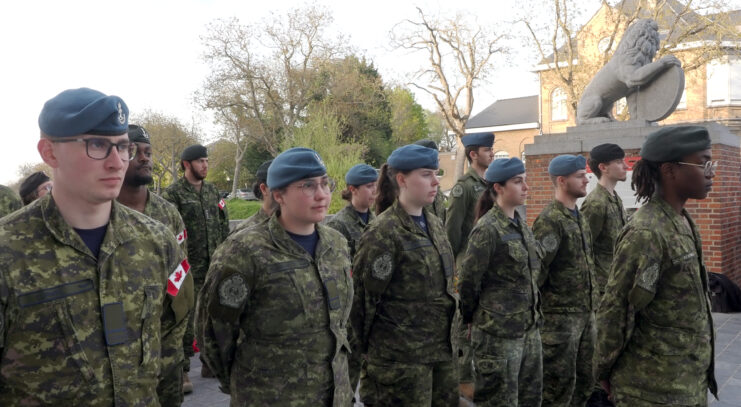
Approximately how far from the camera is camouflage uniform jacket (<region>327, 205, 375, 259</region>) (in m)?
5.75

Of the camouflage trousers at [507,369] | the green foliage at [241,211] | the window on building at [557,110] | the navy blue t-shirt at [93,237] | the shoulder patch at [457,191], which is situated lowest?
the green foliage at [241,211]

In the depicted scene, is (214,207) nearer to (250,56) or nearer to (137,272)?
(137,272)

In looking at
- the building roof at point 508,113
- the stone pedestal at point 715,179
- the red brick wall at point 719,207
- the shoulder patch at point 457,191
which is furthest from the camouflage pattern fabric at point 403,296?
the building roof at point 508,113

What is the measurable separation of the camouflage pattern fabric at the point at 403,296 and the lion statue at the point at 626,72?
6.85 m

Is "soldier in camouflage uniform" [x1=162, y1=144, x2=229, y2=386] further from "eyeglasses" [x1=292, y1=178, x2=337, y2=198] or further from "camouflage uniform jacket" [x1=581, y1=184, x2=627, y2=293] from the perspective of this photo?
"camouflage uniform jacket" [x1=581, y1=184, x2=627, y2=293]

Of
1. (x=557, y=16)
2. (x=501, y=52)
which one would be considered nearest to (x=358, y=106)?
(x=501, y=52)

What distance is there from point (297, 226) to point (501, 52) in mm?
30130

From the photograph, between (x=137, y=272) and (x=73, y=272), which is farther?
(x=137, y=272)

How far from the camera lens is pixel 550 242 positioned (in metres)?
4.66

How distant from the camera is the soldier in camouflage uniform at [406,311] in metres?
3.48

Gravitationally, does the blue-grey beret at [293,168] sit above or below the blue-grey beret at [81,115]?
below

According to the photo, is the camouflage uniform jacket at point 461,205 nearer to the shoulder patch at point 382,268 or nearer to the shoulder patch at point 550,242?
the shoulder patch at point 550,242

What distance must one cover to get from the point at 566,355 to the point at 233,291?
2.99 metres

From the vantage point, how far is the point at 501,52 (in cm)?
3080
